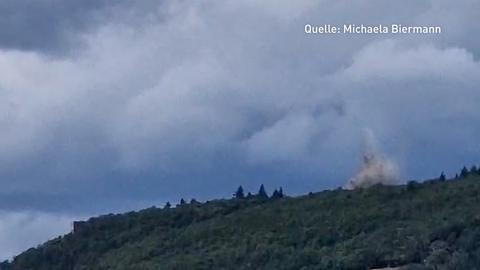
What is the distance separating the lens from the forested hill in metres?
118

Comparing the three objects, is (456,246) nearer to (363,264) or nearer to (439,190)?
(363,264)

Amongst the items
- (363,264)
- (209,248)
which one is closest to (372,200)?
(209,248)

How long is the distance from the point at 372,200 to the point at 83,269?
18.6 metres

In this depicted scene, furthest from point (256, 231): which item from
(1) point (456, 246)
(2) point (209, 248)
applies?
(1) point (456, 246)

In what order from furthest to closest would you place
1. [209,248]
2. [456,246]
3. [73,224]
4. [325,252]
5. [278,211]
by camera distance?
[73,224], [278,211], [209,248], [325,252], [456,246]

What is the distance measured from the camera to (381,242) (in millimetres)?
121375

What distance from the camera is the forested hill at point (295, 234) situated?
118 metres

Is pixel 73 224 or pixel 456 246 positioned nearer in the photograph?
pixel 456 246

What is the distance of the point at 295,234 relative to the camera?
133000 mm

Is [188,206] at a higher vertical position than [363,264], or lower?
higher

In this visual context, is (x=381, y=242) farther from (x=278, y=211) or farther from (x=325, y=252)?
(x=278, y=211)

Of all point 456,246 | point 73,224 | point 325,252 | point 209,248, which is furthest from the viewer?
point 73,224

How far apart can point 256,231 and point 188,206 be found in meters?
21.0

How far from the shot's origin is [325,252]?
406 feet
